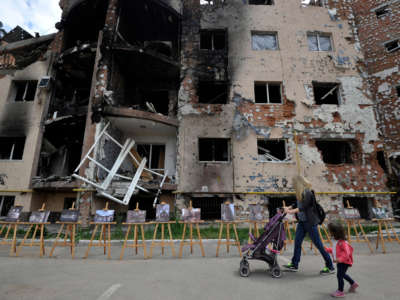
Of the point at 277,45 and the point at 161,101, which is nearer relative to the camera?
the point at 277,45

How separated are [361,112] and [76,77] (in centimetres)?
1690

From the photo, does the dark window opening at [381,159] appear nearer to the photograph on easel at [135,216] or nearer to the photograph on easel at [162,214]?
the photograph on easel at [162,214]

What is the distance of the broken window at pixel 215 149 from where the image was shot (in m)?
11.9

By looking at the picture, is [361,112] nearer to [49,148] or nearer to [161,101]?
[161,101]

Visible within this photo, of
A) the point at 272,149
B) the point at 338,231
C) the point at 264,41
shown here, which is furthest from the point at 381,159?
the point at 338,231

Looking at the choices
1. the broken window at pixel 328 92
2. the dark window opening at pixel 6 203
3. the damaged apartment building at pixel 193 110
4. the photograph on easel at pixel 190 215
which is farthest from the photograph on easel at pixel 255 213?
the dark window opening at pixel 6 203

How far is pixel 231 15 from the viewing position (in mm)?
13234

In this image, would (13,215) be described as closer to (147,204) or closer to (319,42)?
(147,204)

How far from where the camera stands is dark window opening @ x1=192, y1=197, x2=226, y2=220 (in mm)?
10789

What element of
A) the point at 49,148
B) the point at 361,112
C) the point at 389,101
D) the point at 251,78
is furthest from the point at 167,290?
the point at 389,101

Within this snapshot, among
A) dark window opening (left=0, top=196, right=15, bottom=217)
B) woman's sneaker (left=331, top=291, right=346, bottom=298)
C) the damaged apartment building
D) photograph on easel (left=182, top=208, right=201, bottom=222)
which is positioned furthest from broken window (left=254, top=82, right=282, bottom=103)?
dark window opening (left=0, top=196, right=15, bottom=217)

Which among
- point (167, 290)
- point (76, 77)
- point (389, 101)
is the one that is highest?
point (76, 77)

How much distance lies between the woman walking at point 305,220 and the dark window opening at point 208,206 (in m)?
6.61

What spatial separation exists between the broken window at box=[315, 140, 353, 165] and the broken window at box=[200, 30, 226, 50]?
27.1 feet
